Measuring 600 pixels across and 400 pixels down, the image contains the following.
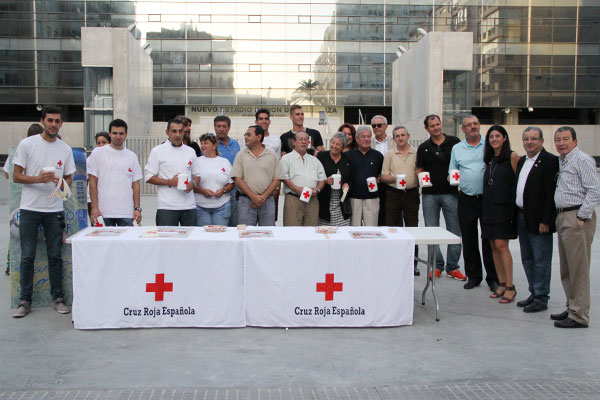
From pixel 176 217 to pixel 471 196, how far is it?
132 inches

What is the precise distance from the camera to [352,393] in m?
3.84

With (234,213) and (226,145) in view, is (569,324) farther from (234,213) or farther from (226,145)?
(226,145)

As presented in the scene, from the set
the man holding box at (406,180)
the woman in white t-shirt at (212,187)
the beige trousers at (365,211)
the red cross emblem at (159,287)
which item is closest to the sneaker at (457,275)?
the man holding box at (406,180)

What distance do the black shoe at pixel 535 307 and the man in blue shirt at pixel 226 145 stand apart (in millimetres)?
3535

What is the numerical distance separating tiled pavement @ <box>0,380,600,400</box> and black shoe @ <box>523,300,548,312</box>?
6.19ft

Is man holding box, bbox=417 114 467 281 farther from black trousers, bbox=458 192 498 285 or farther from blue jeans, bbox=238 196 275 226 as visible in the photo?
blue jeans, bbox=238 196 275 226

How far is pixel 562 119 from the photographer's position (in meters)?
47.2

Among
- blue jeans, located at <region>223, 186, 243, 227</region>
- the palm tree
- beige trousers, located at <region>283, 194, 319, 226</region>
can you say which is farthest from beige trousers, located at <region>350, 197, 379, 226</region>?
the palm tree

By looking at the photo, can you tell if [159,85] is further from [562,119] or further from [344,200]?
[344,200]

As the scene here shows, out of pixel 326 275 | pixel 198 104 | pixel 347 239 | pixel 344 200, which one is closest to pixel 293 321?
pixel 326 275

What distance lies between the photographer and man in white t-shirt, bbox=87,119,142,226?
19.9 ft

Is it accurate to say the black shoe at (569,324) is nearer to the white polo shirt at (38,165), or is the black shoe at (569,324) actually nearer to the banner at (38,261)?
the banner at (38,261)

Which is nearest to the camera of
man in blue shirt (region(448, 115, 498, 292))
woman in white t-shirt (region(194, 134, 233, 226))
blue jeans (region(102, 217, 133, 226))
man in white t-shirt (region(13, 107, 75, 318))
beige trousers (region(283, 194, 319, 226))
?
man in white t-shirt (region(13, 107, 75, 318))

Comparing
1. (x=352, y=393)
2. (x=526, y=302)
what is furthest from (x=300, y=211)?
(x=352, y=393)
